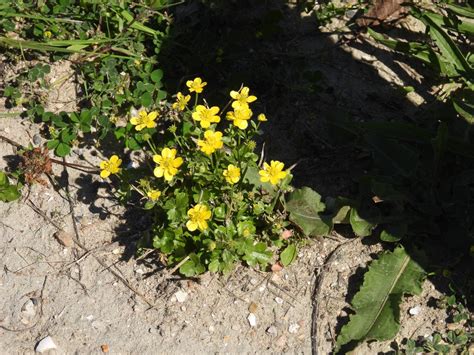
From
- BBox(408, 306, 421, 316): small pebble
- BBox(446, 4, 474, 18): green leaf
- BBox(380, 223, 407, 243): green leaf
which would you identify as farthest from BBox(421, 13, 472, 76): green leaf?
BBox(408, 306, 421, 316): small pebble

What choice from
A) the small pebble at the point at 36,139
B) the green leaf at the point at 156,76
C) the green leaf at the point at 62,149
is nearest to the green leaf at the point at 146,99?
the green leaf at the point at 156,76

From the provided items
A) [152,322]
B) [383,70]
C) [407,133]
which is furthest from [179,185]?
[383,70]

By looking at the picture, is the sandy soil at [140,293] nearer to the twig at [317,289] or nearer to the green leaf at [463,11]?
the twig at [317,289]

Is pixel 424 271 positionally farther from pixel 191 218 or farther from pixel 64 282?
pixel 64 282

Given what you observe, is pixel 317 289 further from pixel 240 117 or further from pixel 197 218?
pixel 240 117

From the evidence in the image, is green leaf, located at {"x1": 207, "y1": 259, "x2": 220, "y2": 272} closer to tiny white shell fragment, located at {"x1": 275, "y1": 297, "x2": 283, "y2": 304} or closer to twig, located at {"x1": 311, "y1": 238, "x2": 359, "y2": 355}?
tiny white shell fragment, located at {"x1": 275, "y1": 297, "x2": 283, "y2": 304}
